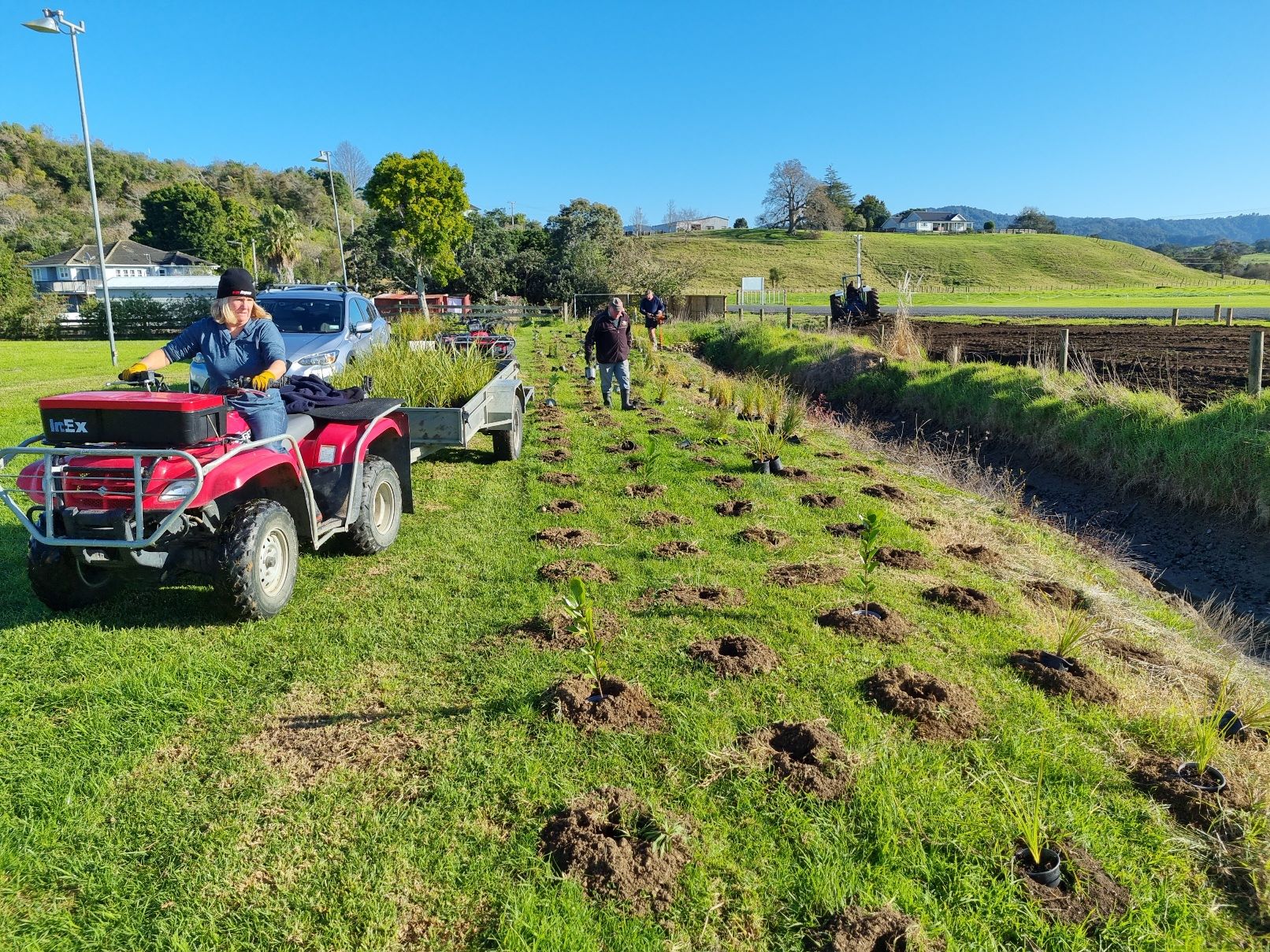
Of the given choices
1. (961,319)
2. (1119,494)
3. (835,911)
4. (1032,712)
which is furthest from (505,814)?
(961,319)

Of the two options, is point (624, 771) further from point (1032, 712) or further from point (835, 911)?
point (1032, 712)

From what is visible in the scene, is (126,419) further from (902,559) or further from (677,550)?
(902,559)

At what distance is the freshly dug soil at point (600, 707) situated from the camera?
3.38 m

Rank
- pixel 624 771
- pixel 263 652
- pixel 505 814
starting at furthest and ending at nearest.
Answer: pixel 263 652 → pixel 624 771 → pixel 505 814

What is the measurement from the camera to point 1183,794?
298cm

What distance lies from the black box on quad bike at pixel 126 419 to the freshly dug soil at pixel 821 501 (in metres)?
5.07

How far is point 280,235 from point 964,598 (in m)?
55.2

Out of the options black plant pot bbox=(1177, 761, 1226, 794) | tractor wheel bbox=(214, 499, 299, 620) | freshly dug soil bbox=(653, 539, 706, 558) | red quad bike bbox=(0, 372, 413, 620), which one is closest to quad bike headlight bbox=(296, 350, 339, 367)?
red quad bike bbox=(0, 372, 413, 620)

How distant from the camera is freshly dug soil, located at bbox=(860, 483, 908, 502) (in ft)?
24.9

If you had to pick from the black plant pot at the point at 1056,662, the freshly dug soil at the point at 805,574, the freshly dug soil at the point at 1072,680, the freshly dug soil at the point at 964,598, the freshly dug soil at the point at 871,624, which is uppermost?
the freshly dug soil at the point at 805,574

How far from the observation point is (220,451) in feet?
13.3

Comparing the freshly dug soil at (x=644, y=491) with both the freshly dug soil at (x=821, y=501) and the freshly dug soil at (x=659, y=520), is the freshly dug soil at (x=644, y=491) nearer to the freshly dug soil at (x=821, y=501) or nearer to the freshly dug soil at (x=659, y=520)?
the freshly dug soil at (x=659, y=520)

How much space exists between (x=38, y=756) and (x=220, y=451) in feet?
5.31

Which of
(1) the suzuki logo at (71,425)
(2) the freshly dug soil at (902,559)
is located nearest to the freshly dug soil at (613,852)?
(1) the suzuki logo at (71,425)
